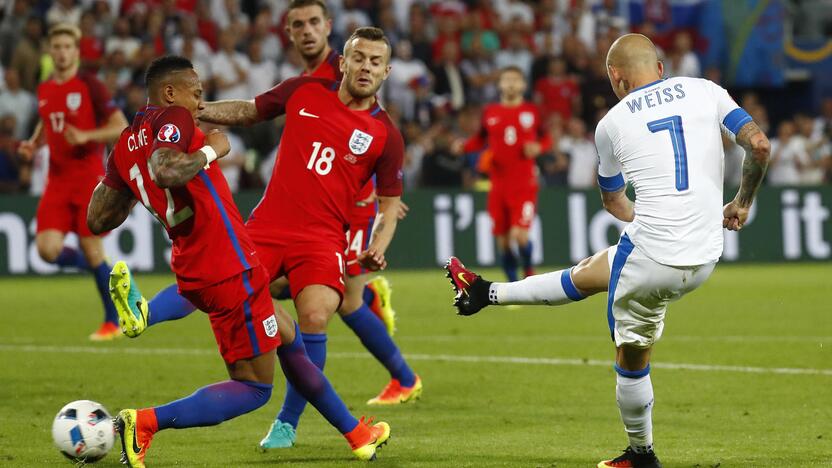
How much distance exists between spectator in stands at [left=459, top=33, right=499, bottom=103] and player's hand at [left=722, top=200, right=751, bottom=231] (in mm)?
14590

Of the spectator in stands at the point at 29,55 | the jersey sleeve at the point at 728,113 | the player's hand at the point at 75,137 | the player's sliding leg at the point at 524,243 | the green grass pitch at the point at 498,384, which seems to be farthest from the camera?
the spectator in stands at the point at 29,55

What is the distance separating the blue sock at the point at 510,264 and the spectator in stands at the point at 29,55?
725 centimetres

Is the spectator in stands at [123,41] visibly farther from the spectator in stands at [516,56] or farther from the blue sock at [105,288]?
the blue sock at [105,288]

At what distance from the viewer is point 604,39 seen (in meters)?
22.3

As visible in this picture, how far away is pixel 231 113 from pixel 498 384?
308 centimetres

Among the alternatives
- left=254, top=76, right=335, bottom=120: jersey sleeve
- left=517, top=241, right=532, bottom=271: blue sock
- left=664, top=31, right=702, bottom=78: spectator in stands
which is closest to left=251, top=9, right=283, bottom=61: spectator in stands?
left=517, top=241, right=532, bottom=271: blue sock

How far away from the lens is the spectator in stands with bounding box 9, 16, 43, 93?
18625mm

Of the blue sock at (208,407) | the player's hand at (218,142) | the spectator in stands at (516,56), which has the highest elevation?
the player's hand at (218,142)

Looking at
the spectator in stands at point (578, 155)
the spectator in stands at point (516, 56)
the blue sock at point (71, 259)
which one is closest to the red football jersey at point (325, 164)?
the blue sock at point (71, 259)

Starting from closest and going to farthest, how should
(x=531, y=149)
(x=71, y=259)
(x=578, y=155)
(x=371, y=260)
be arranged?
1. (x=371, y=260)
2. (x=71, y=259)
3. (x=531, y=149)
4. (x=578, y=155)

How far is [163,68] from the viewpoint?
6.14m

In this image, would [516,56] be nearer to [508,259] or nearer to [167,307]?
[508,259]

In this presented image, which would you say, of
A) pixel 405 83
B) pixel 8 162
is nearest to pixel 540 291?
pixel 8 162

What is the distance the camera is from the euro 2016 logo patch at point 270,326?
6.20m
